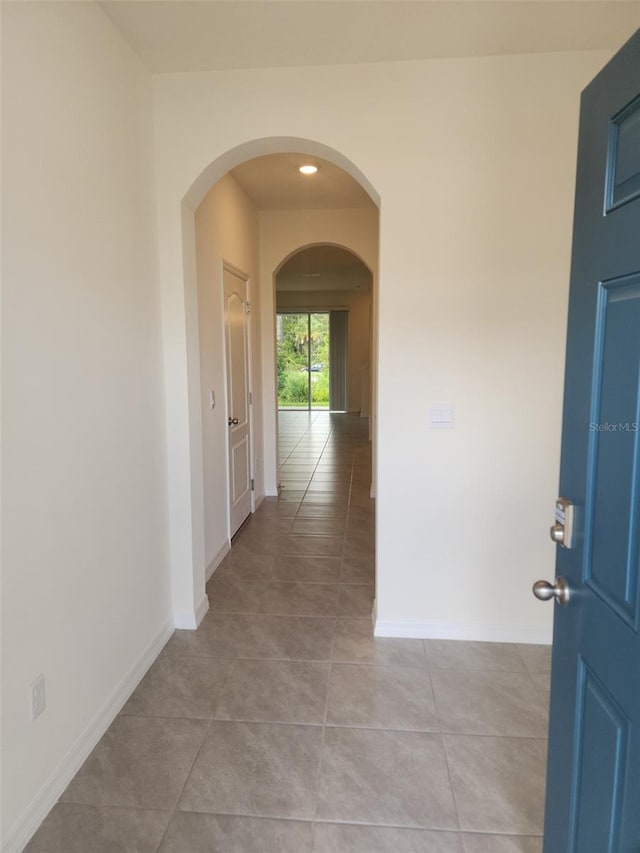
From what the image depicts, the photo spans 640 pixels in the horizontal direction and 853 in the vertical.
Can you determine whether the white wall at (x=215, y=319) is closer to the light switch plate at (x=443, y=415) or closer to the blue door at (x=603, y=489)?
the light switch plate at (x=443, y=415)

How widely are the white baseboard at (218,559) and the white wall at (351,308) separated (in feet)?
25.8

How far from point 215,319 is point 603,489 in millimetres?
3142

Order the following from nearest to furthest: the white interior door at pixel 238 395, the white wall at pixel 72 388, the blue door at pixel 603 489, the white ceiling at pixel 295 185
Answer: the blue door at pixel 603 489
the white wall at pixel 72 388
the white ceiling at pixel 295 185
the white interior door at pixel 238 395

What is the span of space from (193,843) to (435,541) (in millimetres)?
1632

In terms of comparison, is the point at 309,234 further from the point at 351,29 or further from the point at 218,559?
the point at 218,559

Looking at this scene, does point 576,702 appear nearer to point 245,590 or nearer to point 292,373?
point 245,590

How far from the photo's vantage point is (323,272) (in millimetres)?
9523

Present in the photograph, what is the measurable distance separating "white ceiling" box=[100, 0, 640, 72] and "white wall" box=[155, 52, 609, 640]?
9 cm

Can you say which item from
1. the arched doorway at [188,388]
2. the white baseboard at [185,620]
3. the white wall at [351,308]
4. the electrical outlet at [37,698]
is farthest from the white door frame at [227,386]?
the white wall at [351,308]

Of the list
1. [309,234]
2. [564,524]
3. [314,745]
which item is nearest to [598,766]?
[564,524]

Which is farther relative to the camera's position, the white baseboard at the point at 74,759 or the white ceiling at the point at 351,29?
the white ceiling at the point at 351,29

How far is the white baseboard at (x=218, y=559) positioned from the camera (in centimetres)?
358

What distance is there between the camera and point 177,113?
2.58 metres

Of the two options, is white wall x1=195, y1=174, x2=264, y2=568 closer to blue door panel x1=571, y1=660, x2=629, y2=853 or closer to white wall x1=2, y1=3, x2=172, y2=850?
white wall x1=2, y1=3, x2=172, y2=850
